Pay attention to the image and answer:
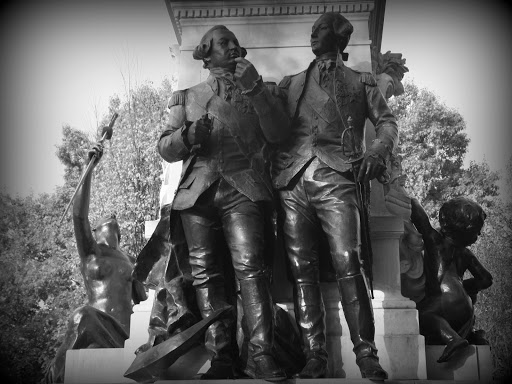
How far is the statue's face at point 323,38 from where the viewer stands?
6426 millimetres

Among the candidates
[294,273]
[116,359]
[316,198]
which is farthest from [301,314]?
[116,359]

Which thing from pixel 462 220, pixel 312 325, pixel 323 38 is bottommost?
pixel 312 325

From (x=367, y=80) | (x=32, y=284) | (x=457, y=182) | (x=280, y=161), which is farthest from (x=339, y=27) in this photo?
(x=32, y=284)

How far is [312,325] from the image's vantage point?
19.1 feet

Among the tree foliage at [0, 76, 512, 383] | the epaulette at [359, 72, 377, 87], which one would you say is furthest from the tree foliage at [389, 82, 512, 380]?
the epaulette at [359, 72, 377, 87]

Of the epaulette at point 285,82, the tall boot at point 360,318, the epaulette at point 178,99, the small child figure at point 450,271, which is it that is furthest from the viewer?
the small child figure at point 450,271

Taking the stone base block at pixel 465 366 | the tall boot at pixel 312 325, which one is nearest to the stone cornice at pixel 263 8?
the tall boot at pixel 312 325

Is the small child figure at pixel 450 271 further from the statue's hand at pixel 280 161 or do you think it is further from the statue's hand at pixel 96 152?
the statue's hand at pixel 96 152

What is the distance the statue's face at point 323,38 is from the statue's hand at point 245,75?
2.98 ft

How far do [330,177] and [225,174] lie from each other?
84 centimetres

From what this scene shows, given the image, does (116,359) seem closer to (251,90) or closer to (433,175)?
(251,90)

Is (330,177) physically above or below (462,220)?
above

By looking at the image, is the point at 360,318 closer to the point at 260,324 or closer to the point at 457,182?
the point at 260,324

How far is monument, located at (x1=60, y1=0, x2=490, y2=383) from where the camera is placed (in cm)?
605
